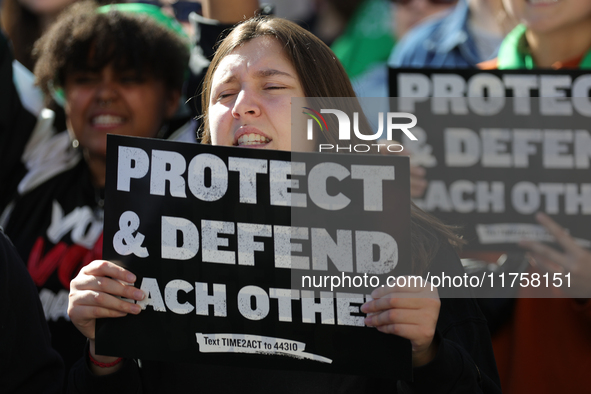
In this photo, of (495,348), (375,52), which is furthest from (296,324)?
(375,52)

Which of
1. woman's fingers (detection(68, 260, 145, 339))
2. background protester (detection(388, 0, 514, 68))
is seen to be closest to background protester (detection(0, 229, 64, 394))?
woman's fingers (detection(68, 260, 145, 339))

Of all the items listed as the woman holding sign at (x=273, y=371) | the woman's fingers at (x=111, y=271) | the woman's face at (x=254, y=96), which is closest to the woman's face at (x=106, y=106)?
the woman holding sign at (x=273, y=371)

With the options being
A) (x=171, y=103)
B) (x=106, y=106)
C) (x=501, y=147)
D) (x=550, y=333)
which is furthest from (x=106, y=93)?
(x=550, y=333)

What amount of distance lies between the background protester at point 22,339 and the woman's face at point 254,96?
57 cm

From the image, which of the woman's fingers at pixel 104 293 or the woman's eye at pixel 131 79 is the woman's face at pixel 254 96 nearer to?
the woman's fingers at pixel 104 293

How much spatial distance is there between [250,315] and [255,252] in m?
0.13

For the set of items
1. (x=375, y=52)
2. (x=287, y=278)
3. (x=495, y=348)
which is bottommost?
(x=495, y=348)

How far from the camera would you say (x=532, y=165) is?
212cm

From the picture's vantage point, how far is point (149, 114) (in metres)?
2.74

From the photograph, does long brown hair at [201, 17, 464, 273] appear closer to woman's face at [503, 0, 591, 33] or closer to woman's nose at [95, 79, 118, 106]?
woman's nose at [95, 79, 118, 106]

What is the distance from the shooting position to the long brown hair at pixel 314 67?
1.58 meters

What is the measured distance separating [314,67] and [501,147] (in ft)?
2.66

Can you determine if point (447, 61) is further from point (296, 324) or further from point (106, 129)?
point (296, 324)

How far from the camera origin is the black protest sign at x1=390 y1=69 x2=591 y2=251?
208cm
